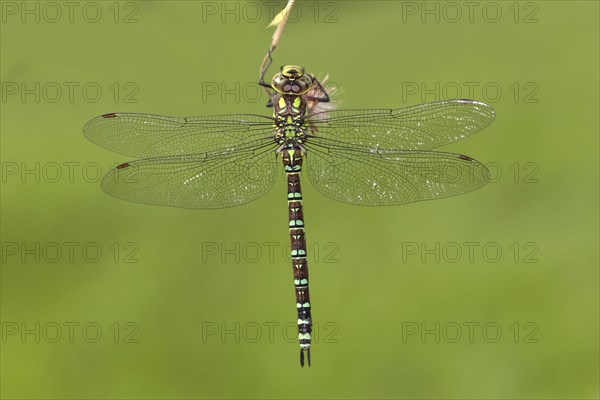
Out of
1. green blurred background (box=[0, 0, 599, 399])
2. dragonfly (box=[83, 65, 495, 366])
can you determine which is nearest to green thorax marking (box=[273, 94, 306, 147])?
dragonfly (box=[83, 65, 495, 366])

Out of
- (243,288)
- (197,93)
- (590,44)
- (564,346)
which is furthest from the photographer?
(590,44)

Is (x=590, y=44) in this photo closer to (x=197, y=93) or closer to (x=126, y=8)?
(x=197, y=93)

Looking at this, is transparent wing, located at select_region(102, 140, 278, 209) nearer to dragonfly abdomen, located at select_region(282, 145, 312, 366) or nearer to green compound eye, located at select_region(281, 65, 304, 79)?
dragonfly abdomen, located at select_region(282, 145, 312, 366)

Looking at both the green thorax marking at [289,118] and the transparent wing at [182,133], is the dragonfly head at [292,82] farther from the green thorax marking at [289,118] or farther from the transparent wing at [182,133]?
the transparent wing at [182,133]

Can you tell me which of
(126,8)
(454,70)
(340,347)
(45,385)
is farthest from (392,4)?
(45,385)

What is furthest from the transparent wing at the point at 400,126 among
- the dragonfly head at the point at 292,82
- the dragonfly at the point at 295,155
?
the dragonfly head at the point at 292,82

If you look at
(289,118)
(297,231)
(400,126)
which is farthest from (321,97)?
(297,231)
